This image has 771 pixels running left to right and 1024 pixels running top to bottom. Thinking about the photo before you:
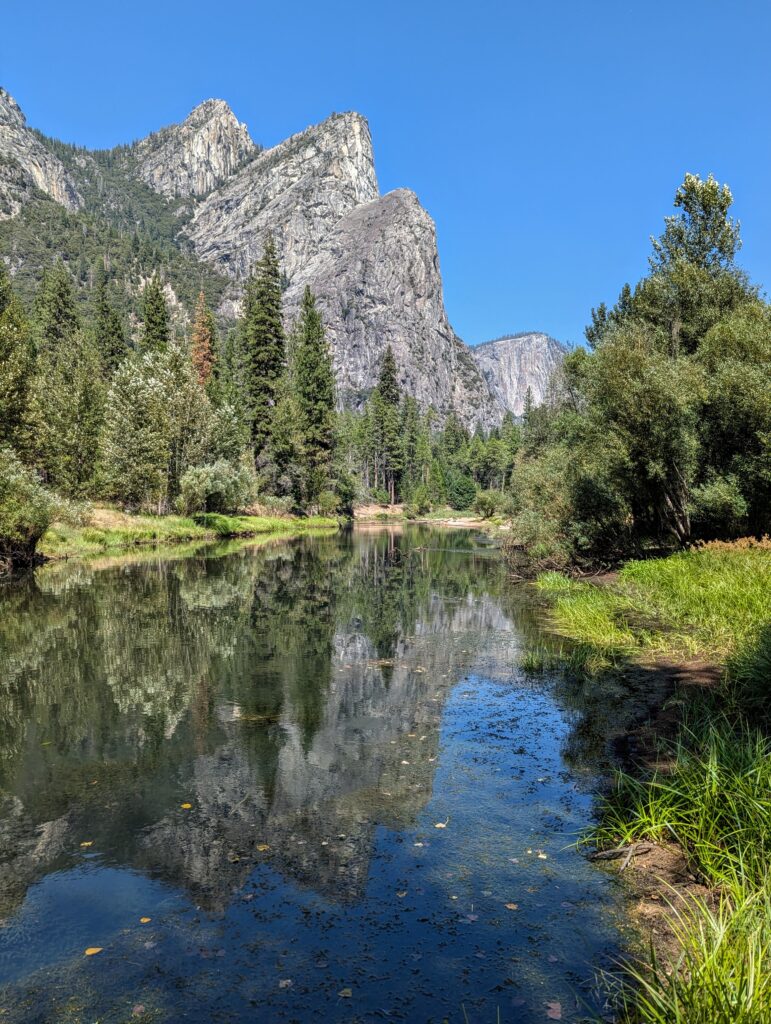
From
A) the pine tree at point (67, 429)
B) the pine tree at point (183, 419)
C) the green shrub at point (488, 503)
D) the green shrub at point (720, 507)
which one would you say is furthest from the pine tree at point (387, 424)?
the green shrub at point (720, 507)

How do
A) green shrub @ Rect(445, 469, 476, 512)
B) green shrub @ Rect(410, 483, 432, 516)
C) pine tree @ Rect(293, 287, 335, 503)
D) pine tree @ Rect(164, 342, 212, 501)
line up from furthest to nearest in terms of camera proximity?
green shrub @ Rect(445, 469, 476, 512) → green shrub @ Rect(410, 483, 432, 516) → pine tree @ Rect(293, 287, 335, 503) → pine tree @ Rect(164, 342, 212, 501)

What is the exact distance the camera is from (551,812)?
7.42 m

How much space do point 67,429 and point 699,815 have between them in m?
46.7

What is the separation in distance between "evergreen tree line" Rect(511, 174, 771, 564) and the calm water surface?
1116 cm

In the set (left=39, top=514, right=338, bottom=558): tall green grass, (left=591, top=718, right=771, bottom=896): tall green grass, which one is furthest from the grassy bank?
(left=591, top=718, right=771, bottom=896): tall green grass

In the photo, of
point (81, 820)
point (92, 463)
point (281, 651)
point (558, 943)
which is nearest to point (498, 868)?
point (558, 943)

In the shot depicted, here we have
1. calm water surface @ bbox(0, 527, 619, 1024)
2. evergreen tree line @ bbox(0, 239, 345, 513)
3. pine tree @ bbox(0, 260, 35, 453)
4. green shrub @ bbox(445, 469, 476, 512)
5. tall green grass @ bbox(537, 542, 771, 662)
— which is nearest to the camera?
calm water surface @ bbox(0, 527, 619, 1024)

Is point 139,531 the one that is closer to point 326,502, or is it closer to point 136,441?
point 136,441

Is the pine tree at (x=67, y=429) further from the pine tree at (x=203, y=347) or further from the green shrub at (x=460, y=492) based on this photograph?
the green shrub at (x=460, y=492)

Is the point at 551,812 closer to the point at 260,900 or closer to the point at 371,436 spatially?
the point at 260,900

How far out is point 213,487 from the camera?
48281mm

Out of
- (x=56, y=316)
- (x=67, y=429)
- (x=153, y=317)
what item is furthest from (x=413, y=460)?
(x=67, y=429)

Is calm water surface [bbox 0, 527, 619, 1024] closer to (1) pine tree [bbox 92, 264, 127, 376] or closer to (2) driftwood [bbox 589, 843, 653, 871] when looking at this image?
(2) driftwood [bbox 589, 843, 653, 871]

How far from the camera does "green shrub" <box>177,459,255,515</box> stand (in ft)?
156
